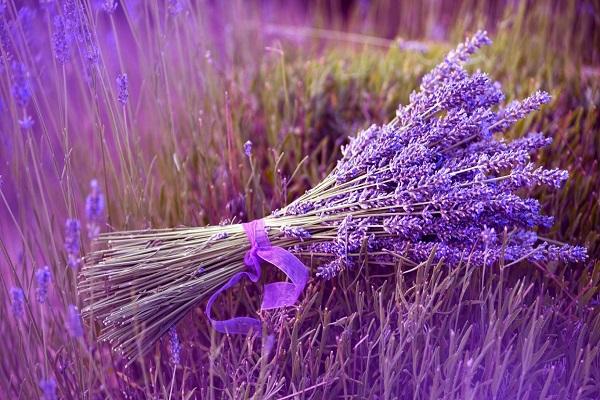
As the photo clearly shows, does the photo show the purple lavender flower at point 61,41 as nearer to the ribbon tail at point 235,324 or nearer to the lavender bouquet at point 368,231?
the lavender bouquet at point 368,231

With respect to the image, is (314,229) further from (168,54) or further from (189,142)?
(168,54)

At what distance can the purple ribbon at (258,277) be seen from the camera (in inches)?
55.4

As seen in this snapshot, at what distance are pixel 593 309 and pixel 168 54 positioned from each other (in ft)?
5.16

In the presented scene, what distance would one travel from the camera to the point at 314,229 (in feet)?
4.79

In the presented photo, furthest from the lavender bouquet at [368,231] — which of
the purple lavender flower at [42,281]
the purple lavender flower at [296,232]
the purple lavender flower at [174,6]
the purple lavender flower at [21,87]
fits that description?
the purple lavender flower at [174,6]

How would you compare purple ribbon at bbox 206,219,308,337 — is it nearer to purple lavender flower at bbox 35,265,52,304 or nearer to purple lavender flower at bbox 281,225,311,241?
purple lavender flower at bbox 281,225,311,241

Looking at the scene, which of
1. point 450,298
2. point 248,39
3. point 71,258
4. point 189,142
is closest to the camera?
point 71,258

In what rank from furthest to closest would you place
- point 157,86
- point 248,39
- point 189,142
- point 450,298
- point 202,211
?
point 248,39 < point 189,142 < point 157,86 < point 202,211 < point 450,298

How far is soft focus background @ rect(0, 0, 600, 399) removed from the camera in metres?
1.28

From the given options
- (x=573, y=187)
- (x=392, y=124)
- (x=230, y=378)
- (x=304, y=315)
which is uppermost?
(x=392, y=124)

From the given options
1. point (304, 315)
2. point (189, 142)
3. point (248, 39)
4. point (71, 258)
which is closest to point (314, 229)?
point (304, 315)

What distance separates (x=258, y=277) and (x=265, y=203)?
1.19ft

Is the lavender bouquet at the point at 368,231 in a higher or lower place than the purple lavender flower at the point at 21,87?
lower

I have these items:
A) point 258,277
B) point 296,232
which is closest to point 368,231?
point 296,232
